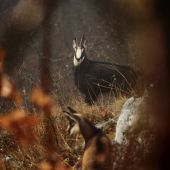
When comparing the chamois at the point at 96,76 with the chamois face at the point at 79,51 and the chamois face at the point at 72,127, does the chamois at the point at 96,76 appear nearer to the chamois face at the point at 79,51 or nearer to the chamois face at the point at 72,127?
the chamois face at the point at 79,51

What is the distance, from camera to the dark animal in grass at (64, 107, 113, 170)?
1167 millimetres

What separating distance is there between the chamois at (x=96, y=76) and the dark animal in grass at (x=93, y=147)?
0.46 meters

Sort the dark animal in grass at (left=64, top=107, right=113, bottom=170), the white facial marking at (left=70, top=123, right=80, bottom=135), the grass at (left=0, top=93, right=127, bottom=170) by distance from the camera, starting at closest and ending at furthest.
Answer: the dark animal in grass at (left=64, top=107, right=113, bottom=170)
the white facial marking at (left=70, top=123, right=80, bottom=135)
the grass at (left=0, top=93, right=127, bottom=170)

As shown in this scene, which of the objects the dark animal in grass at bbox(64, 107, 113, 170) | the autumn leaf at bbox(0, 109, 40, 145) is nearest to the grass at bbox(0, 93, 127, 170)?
the autumn leaf at bbox(0, 109, 40, 145)

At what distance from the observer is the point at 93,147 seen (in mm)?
Answer: 1233

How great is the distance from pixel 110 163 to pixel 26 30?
66.0 inches

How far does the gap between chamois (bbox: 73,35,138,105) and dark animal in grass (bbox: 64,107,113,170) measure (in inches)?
18.0

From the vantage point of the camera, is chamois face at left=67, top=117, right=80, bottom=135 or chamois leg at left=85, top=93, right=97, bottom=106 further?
chamois leg at left=85, top=93, right=97, bottom=106

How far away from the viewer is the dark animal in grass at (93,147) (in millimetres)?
1167

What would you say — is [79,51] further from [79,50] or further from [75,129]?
[75,129]

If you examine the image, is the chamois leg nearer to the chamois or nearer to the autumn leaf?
the chamois

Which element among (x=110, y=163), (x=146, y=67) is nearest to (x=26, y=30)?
(x=146, y=67)

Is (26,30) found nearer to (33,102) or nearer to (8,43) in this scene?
(8,43)

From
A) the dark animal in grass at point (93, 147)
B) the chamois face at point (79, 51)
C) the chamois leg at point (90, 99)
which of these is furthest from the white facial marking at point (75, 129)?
the chamois face at point (79, 51)
